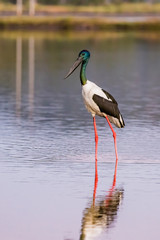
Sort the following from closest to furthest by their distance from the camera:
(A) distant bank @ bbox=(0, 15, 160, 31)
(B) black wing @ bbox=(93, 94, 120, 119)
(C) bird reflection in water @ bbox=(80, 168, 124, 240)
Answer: (C) bird reflection in water @ bbox=(80, 168, 124, 240)
(B) black wing @ bbox=(93, 94, 120, 119)
(A) distant bank @ bbox=(0, 15, 160, 31)

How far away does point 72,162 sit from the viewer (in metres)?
12.6

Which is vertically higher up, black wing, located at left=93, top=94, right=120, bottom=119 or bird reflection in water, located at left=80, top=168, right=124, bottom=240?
black wing, located at left=93, top=94, right=120, bottom=119

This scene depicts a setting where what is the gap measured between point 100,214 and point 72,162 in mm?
3173

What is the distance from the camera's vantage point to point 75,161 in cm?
1264

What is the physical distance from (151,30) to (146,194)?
155 feet

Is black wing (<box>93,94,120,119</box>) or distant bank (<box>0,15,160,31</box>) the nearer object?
black wing (<box>93,94,120,119</box>)

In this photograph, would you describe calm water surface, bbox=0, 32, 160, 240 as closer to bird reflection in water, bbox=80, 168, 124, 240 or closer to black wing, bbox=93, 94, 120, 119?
bird reflection in water, bbox=80, 168, 124, 240

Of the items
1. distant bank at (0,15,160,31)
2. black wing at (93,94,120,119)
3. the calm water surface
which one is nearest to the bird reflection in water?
the calm water surface

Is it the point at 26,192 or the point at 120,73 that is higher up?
the point at 26,192

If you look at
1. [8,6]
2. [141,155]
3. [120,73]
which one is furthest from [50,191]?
[8,6]

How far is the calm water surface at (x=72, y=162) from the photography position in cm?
901

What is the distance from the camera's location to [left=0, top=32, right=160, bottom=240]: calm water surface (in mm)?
9008

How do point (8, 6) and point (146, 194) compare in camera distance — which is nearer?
point (146, 194)

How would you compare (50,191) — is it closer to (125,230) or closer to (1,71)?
(125,230)
